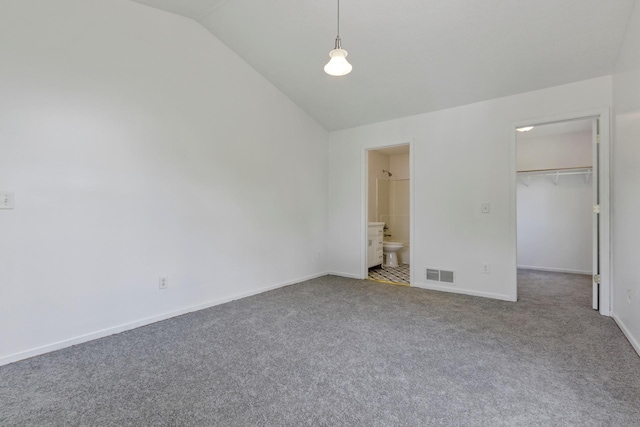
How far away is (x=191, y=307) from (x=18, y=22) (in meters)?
2.68

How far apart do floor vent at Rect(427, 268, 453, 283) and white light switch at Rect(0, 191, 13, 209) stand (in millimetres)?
4242

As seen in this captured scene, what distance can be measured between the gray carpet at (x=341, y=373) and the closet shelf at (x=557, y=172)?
3.01m

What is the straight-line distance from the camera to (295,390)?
1.69m

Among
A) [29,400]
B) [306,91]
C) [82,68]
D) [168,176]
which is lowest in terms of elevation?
[29,400]

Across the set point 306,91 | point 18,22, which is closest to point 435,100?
point 306,91

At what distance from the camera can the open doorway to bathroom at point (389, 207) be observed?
18.5ft

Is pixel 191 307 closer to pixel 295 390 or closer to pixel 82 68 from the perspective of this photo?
pixel 295 390

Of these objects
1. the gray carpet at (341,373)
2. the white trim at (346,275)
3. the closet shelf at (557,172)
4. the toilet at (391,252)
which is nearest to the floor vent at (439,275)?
the gray carpet at (341,373)

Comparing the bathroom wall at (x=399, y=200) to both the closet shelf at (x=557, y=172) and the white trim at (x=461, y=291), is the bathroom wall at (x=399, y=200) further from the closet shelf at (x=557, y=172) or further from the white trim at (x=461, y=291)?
the white trim at (x=461, y=291)

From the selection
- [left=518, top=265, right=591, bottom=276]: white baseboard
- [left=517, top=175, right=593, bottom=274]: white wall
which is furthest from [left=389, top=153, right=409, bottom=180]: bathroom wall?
[left=518, top=265, right=591, bottom=276]: white baseboard

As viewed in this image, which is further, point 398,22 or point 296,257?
point 296,257

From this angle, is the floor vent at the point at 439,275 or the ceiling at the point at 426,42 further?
the floor vent at the point at 439,275

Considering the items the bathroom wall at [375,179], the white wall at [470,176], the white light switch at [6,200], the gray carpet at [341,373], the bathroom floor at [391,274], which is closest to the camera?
the gray carpet at [341,373]

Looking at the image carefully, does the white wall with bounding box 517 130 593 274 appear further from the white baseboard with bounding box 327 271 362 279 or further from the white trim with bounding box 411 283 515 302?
the white baseboard with bounding box 327 271 362 279
